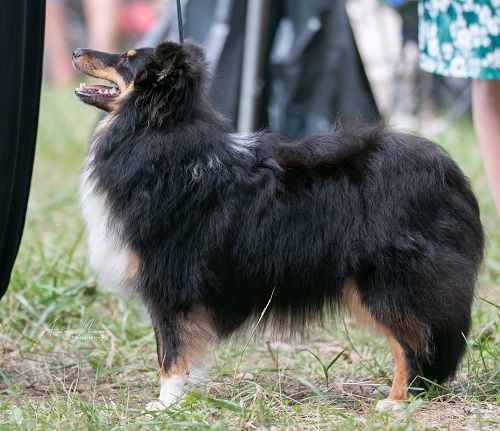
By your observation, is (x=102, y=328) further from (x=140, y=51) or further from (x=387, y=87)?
(x=387, y=87)

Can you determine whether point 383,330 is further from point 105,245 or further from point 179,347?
point 105,245

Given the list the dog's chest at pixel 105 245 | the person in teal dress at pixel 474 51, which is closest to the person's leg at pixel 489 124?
the person in teal dress at pixel 474 51

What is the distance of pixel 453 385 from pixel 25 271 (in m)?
2.20

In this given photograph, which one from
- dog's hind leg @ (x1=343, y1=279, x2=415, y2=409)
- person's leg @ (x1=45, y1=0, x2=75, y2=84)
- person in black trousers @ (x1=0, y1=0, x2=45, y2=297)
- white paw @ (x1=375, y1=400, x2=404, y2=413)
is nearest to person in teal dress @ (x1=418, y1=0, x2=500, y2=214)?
dog's hind leg @ (x1=343, y1=279, x2=415, y2=409)

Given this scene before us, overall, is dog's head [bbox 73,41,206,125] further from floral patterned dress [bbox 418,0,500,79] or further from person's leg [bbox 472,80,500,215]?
person's leg [bbox 472,80,500,215]

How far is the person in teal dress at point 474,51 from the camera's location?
13.1ft

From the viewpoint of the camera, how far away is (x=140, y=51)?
10.3ft

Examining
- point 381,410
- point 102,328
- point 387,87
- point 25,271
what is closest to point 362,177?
point 381,410

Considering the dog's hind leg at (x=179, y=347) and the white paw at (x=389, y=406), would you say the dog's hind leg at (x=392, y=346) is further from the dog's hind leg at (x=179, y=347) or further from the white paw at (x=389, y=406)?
the dog's hind leg at (x=179, y=347)

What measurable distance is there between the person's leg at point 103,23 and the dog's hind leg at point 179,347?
740cm

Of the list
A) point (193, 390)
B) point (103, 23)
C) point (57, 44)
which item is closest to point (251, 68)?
point (193, 390)

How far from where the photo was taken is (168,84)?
304 centimetres

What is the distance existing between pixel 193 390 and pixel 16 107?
1202 mm

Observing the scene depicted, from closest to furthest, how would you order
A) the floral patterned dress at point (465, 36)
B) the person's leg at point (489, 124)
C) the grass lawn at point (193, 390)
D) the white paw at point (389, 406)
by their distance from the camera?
the grass lawn at point (193, 390) → the white paw at point (389, 406) → the floral patterned dress at point (465, 36) → the person's leg at point (489, 124)
